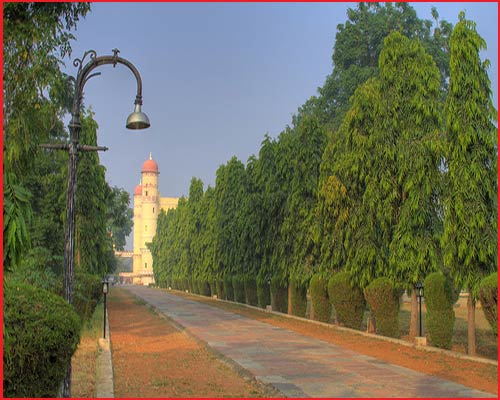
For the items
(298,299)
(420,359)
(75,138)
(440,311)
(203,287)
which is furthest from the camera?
(203,287)

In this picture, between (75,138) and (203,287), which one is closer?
(75,138)

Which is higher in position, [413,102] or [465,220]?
[413,102]

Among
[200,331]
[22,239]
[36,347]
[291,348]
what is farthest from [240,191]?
[22,239]

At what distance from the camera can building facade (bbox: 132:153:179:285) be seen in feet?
383

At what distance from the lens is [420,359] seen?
1282 cm

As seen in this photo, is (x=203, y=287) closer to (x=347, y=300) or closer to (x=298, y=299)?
(x=298, y=299)

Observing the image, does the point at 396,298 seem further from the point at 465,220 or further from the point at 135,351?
the point at 135,351

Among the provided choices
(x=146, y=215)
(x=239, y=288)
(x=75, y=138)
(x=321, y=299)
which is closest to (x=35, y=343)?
(x=75, y=138)

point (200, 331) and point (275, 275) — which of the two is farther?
point (275, 275)

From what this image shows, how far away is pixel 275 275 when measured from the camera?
27.5 meters

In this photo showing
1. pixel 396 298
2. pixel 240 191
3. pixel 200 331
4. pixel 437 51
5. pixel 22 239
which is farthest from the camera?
pixel 437 51

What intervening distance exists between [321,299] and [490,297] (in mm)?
10394

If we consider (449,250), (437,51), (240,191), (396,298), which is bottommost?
(396,298)

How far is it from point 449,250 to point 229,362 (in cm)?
593
